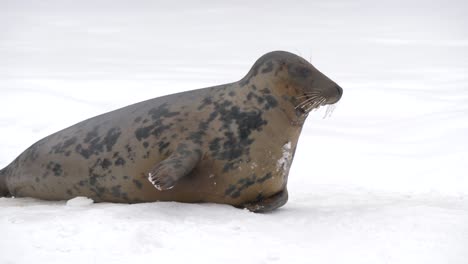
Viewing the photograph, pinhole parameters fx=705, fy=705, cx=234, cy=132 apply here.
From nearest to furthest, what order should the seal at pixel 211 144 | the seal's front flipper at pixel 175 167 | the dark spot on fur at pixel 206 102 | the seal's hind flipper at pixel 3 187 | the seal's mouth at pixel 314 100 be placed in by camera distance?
1. the seal's front flipper at pixel 175 167
2. the seal at pixel 211 144
3. the seal's mouth at pixel 314 100
4. the dark spot on fur at pixel 206 102
5. the seal's hind flipper at pixel 3 187

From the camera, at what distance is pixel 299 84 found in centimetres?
379

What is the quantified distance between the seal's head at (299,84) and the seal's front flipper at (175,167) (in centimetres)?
57

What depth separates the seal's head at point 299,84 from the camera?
3.77 m

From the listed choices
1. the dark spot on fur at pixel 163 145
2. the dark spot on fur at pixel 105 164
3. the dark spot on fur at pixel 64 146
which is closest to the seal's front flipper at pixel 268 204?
the dark spot on fur at pixel 163 145

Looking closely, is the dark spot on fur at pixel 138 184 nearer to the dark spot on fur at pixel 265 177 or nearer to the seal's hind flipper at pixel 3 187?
the dark spot on fur at pixel 265 177

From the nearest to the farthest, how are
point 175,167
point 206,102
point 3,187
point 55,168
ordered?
1. point 175,167
2. point 206,102
3. point 55,168
4. point 3,187

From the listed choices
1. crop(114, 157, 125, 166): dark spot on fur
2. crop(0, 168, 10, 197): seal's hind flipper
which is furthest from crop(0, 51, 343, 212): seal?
crop(0, 168, 10, 197): seal's hind flipper

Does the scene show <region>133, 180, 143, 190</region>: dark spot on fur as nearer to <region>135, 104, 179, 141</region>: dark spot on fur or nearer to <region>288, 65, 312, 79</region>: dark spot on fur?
<region>135, 104, 179, 141</region>: dark spot on fur

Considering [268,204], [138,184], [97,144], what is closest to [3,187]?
[97,144]

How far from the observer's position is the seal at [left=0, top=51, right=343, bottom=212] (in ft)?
11.9

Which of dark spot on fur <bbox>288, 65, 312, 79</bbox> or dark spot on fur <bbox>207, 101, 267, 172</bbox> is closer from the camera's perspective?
dark spot on fur <bbox>207, 101, 267, 172</bbox>

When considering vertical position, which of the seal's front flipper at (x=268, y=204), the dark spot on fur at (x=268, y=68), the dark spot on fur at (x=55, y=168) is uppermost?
the dark spot on fur at (x=268, y=68)

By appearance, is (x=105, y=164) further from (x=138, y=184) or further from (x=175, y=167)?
(x=175, y=167)

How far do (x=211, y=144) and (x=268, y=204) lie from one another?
0.45 m
